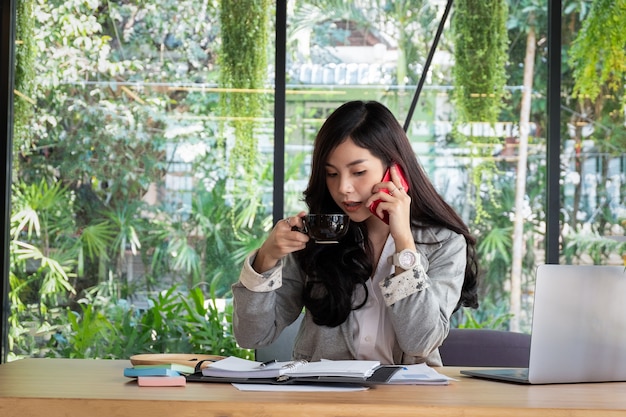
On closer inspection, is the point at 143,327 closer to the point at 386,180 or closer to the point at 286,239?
the point at 386,180

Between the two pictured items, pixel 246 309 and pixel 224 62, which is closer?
pixel 246 309

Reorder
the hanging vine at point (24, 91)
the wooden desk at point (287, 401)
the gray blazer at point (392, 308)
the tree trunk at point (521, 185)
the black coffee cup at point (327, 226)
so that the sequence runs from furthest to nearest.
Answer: the hanging vine at point (24, 91), the tree trunk at point (521, 185), the gray blazer at point (392, 308), the black coffee cup at point (327, 226), the wooden desk at point (287, 401)

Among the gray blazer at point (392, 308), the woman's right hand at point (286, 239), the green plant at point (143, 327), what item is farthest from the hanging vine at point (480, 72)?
the woman's right hand at point (286, 239)

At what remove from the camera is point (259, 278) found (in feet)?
8.21

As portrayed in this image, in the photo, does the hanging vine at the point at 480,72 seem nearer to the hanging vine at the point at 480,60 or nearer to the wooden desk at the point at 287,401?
the hanging vine at the point at 480,60

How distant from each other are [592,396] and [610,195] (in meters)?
2.93

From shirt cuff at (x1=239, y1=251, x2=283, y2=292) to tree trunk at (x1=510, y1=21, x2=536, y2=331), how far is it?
2.51m

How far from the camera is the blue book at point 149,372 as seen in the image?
206 cm

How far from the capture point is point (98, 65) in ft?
16.1

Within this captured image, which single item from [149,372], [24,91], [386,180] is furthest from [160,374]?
[24,91]

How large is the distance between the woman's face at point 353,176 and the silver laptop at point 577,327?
0.59 metres

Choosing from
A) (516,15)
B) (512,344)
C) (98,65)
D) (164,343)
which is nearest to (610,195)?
(516,15)

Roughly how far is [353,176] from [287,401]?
0.95 metres

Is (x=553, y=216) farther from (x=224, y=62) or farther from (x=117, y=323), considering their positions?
(x=117, y=323)
